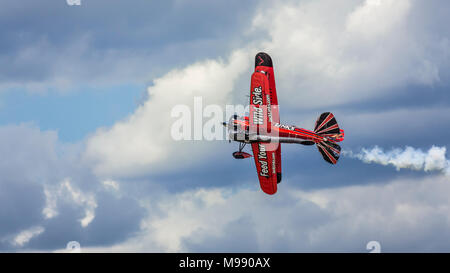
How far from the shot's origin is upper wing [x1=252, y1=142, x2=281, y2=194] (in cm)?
9506

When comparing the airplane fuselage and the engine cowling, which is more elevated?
the airplane fuselage

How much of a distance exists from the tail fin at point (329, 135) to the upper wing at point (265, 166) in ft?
19.6

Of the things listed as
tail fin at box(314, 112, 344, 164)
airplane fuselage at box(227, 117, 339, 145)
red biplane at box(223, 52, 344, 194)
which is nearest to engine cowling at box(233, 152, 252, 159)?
red biplane at box(223, 52, 344, 194)

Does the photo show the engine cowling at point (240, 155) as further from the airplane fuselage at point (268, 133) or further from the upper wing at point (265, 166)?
the airplane fuselage at point (268, 133)

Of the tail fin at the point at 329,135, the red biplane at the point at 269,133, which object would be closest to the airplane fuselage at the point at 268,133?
the red biplane at the point at 269,133

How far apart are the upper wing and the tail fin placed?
5.96m

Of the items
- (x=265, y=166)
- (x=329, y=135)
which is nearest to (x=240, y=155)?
(x=265, y=166)

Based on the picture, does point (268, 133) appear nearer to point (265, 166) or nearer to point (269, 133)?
point (269, 133)

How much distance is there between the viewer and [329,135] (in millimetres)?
95312

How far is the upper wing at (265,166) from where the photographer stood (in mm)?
95062

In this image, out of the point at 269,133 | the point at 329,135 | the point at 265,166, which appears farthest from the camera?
the point at 265,166

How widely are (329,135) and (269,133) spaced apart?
24.6 feet

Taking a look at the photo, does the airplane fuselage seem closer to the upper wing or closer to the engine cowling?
the upper wing
